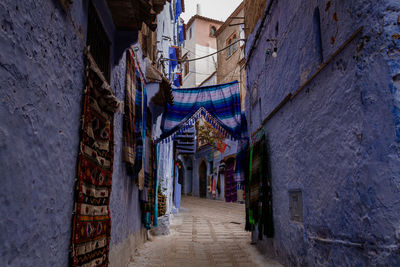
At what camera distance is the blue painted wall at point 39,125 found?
154cm

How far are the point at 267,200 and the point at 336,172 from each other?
273cm

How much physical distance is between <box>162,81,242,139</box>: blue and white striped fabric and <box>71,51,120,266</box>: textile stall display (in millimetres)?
4327

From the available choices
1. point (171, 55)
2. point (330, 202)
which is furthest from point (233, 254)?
point (171, 55)

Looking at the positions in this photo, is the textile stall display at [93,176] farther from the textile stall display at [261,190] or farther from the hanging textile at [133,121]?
the textile stall display at [261,190]

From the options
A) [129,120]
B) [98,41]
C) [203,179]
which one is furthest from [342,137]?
[203,179]

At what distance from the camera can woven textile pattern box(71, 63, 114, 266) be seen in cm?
263

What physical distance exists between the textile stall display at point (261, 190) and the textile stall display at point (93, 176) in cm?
317

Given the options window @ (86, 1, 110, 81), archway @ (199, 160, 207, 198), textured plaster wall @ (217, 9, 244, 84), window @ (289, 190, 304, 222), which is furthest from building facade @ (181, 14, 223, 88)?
window @ (86, 1, 110, 81)

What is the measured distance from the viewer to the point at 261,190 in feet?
19.2

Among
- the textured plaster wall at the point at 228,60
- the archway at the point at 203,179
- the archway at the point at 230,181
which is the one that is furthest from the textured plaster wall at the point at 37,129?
the archway at the point at 203,179

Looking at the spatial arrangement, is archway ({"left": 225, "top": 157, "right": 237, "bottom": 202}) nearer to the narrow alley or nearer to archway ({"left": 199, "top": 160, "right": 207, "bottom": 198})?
archway ({"left": 199, "top": 160, "right": 207, "bottom": 198})

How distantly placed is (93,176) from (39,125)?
1.21 m

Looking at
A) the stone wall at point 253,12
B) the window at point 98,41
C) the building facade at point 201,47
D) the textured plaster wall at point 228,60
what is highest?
the building facade at point 201,47

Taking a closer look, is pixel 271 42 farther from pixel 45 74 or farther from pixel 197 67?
pixel 197 67
